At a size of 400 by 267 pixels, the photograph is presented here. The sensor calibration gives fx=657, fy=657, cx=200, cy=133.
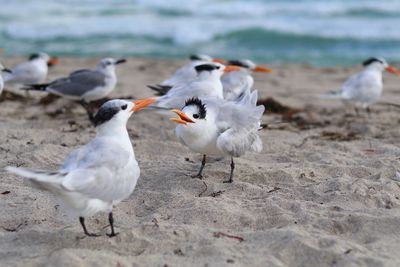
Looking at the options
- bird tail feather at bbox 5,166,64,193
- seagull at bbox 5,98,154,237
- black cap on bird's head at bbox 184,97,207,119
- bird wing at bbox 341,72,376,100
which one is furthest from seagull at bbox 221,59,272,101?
bird tail feather at bbox 5,166,64,193

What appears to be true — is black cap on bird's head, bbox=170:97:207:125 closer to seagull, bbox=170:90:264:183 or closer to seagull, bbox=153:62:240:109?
seagull, bbox=170:90:264:183

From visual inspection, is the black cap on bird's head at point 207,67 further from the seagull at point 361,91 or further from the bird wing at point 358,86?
the bird wing at point 358,86

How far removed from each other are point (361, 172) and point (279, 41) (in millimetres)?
9450

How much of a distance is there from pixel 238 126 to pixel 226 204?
807 millimetres

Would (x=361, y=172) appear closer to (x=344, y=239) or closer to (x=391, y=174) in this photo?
(x=391, y=174)

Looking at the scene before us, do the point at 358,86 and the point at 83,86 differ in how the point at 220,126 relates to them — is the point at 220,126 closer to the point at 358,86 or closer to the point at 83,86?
the point at 83,86

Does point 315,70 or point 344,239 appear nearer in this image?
point 344,239

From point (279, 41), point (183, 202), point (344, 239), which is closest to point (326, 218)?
point (344, 239)

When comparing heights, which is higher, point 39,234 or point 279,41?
point 279,41

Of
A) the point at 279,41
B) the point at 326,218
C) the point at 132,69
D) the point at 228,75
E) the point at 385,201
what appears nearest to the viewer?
the point at 326,218

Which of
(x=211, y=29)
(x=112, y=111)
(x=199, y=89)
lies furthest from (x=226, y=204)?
(x=211, y=29)

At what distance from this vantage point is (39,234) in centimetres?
358

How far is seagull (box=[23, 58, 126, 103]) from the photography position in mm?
7086

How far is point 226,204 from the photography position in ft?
13.2
